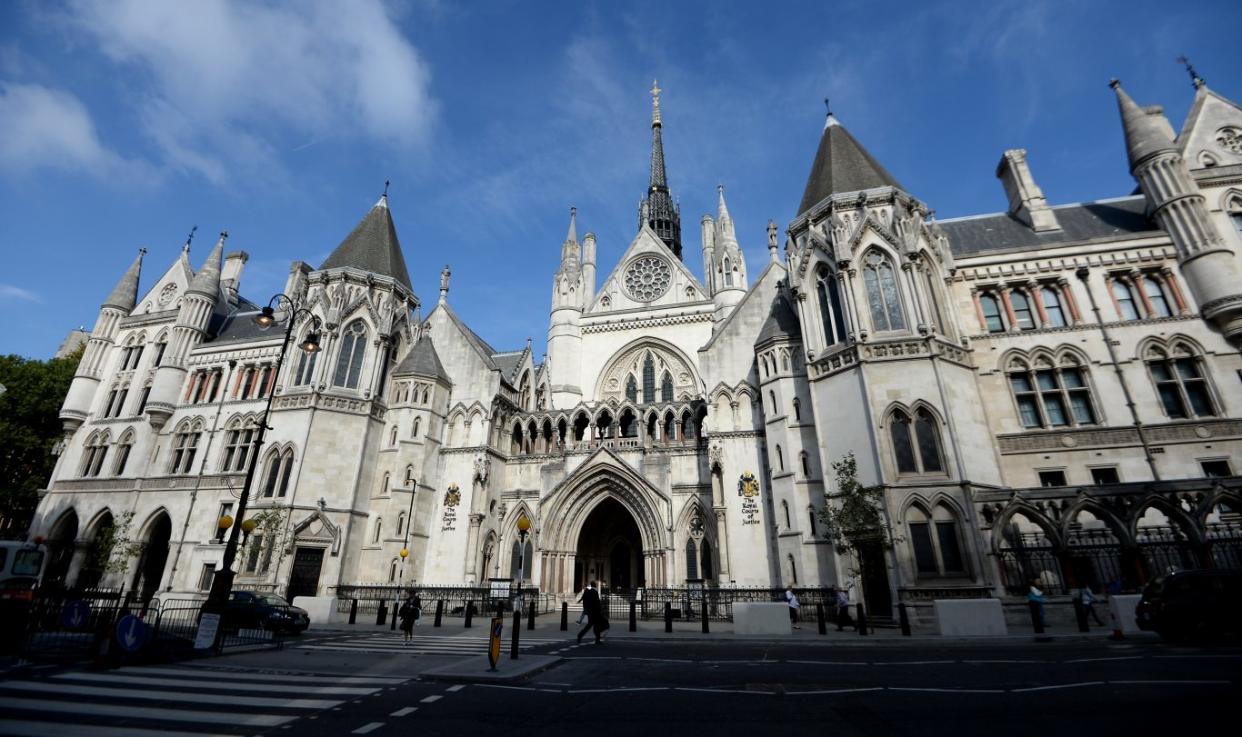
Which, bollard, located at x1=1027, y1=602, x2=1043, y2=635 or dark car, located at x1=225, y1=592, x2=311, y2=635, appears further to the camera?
dark car, located at x1=225, y1=592, x2=311, y2=635

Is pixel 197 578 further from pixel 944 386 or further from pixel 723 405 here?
pixel 944 386

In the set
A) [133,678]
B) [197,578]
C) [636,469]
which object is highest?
[636,469]

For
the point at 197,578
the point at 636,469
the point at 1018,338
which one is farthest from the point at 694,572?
the point at 197,578

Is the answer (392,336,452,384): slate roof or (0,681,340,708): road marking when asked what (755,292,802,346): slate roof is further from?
(0,681,340,708): road marking

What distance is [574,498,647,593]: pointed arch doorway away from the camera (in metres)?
28.2

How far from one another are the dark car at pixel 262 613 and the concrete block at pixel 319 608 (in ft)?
5.40

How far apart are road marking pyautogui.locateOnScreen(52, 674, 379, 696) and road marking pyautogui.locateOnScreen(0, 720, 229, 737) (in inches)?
82.2

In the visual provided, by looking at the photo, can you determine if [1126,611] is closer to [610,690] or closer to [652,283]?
[610,690]

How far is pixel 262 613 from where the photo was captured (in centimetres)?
1523

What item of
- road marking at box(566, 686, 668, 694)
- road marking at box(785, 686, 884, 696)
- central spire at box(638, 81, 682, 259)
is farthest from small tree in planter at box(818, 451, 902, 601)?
central spire at box(638, 81, 682, 259)

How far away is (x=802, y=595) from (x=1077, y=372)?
1334cm

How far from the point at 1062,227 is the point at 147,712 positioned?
31438mm

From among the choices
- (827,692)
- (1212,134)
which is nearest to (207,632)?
(827,692)

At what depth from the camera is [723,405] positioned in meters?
24.0
